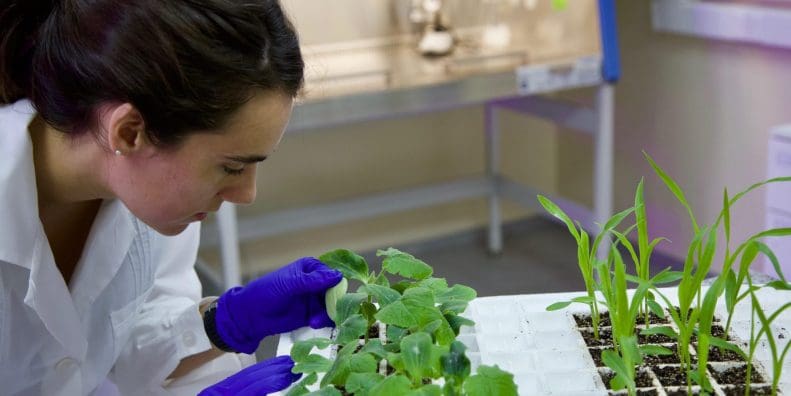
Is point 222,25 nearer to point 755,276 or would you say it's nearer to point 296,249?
point 755,276

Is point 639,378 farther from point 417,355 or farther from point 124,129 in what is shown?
point 124,129

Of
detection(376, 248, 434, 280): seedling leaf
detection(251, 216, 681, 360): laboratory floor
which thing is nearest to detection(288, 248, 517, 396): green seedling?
detection(376, 248, 434, 280): seedling leaf

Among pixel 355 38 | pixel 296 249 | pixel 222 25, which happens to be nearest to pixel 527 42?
pixel 355 38

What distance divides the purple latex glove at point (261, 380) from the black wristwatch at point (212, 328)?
0.34m

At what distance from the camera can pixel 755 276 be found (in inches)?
48.7

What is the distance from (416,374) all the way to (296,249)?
256 cm

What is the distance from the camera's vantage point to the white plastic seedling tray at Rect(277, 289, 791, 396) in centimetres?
92

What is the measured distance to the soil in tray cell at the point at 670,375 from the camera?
0.92m

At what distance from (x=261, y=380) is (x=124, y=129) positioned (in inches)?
14.1

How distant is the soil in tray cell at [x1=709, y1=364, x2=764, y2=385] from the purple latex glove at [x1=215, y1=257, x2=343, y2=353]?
481 millimetres

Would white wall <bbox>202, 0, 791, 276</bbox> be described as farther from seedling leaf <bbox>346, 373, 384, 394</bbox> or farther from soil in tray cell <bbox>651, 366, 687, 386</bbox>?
seedling leaf <bbox>346, 373, 384, 394</bbox>

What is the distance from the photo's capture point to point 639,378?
3.05 ft

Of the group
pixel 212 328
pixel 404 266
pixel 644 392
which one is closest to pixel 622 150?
pixel 212 328

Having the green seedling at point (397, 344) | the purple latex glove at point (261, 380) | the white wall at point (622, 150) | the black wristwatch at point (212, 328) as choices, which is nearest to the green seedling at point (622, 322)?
the green seedling at point (397, 344)
